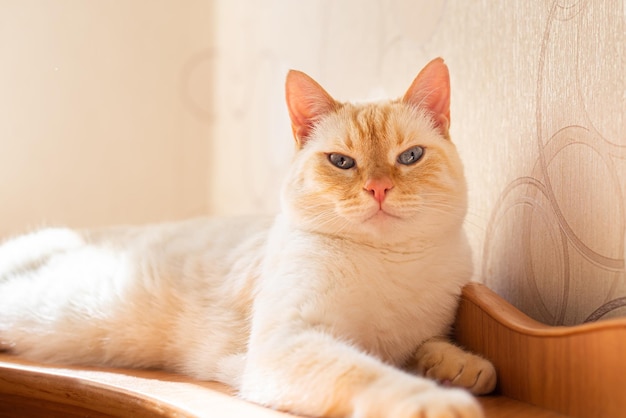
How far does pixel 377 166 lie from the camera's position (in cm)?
139

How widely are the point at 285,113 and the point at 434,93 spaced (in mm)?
1078

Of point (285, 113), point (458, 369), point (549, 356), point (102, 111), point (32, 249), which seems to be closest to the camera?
point (549, 356)

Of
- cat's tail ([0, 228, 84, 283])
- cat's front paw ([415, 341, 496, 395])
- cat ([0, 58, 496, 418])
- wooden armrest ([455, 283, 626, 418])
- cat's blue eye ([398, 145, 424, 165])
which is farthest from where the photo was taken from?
cat's tail ([0, 228, 84, 283])

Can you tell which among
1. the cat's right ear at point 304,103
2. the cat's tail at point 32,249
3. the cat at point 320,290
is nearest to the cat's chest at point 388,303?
the cat at point 320,290

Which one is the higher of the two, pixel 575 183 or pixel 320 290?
pixel 575 183

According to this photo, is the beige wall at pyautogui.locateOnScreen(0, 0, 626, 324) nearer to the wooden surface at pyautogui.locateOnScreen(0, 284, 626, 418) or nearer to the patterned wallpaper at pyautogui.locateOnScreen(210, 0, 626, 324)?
the patterned wallpaper at pyautogui.locateOnScreen(210, 0, 626, 324)

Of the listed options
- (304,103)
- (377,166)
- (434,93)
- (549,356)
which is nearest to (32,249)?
(304,103)

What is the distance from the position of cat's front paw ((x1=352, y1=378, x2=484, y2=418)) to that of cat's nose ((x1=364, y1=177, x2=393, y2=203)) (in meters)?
0.43

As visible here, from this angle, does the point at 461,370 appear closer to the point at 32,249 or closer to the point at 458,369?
the point at 458,369

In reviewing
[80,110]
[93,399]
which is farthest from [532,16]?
[80,110]

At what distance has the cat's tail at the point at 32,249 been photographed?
192 cm

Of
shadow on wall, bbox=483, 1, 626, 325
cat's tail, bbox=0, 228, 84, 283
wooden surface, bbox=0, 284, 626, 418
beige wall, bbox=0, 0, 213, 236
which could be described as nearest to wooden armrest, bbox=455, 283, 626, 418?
wooden surface, bbox=0, 284, 626, 418

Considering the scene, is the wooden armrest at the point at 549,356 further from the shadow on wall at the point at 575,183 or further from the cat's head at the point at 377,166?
the cat's head at the point at 377,166

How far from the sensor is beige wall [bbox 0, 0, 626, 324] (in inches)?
50.3
